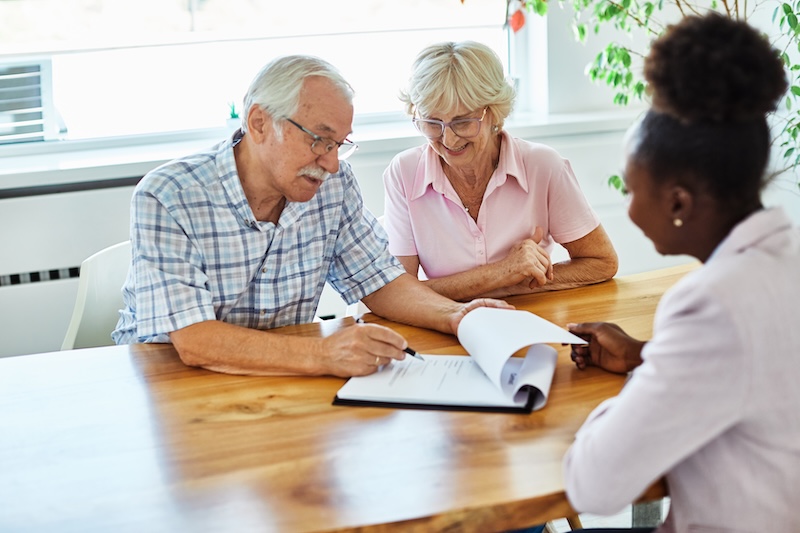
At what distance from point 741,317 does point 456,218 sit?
4.26 feet

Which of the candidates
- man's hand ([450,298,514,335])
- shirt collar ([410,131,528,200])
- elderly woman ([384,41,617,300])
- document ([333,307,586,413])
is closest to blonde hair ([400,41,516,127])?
elderly woman ([384,41,617,300])

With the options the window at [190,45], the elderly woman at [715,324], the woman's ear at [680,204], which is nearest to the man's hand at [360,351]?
the elderly woman at [715,324]

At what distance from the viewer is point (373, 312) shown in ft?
6.62

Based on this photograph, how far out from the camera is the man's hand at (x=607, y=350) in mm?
1521

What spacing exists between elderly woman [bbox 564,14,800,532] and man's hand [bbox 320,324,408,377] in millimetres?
546

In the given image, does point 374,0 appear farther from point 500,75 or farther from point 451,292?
point 451,292

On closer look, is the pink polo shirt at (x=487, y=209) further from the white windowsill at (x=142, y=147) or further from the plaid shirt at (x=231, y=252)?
the white windowsill at (x=142, y=147)

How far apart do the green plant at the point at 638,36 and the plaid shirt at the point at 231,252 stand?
130 centimetres

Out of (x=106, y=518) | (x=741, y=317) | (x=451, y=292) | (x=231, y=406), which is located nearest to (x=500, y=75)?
(x=451, y=292)

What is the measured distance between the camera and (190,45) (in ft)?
10.5

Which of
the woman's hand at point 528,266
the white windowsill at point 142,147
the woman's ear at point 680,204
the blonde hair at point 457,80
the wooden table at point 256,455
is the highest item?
the blonde hair at point 457,80

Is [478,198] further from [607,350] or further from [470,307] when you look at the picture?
[607,350]

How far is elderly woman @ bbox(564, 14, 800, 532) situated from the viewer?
3.31ft

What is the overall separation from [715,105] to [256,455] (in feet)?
2.65
